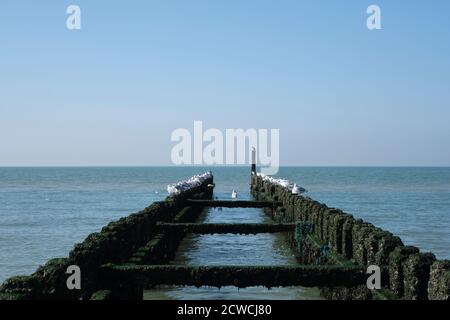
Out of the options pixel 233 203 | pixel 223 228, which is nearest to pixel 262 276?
pixel 223 228

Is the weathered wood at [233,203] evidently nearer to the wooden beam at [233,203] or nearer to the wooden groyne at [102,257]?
the wooden beam at [233,203]

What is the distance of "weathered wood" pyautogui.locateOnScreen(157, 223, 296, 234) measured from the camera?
Result: 2616 centimetres

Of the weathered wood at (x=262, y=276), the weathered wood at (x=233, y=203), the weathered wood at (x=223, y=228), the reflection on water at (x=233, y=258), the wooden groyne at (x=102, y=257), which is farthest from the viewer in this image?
the weathered wood at (x=233, y=203)

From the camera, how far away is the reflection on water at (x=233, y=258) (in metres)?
19.6

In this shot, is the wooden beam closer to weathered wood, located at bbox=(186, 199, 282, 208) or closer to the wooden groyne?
weathered wood, located at bbox=(186, 199, 282, 208)

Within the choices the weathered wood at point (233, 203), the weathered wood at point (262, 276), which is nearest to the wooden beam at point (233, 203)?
the weathered wood at point (233, 203)

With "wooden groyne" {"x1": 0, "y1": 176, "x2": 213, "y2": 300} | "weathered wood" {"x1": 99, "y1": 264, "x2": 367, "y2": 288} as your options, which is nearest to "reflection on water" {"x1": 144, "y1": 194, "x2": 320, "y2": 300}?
"wooden groyne" {"x1": 0, "y1": 176, "x2": 213, "y2": 300}

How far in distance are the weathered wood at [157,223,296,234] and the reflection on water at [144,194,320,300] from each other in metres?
1.17

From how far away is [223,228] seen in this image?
89.4 ft

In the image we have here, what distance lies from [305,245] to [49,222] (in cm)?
3013

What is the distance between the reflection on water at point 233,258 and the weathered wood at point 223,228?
45.9 inches

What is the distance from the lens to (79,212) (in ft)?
200

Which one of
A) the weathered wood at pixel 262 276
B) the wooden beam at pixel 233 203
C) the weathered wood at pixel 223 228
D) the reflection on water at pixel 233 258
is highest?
the weathered wood at pixel 262 276

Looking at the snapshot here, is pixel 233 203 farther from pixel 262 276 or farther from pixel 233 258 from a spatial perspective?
pixel 262 276
